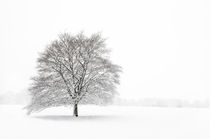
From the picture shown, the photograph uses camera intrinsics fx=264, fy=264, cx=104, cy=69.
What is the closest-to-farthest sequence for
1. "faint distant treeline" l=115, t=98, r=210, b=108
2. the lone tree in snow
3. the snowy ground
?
the snowy ground → the lone tree in snow → "faint distant treeline" l=115, t=98, r=210, b=108

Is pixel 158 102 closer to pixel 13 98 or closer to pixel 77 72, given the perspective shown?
pixel 13 98

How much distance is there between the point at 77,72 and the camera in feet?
94.1

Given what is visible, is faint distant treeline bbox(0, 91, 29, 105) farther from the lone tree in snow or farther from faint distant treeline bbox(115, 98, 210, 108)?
the lone tree in snow

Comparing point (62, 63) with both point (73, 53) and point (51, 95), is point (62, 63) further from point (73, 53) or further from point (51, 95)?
point (51, 95)

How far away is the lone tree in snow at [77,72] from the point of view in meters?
27.7

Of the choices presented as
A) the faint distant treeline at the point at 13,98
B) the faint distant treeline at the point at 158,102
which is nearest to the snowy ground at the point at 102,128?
the faint distant treeline at the point at 158,102

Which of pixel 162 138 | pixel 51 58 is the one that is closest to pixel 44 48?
pixel 51 58

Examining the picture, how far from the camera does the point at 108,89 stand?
93.2ft

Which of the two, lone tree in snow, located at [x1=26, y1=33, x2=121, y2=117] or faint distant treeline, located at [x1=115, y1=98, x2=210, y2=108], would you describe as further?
faint distant treeline, located at [x1=115, y1=98, x2=210, y2=108]

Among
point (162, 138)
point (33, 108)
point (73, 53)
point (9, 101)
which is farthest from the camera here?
point (9, 101)

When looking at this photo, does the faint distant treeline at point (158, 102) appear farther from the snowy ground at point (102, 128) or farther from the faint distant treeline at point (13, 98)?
the snowy ground at point (102, 128)

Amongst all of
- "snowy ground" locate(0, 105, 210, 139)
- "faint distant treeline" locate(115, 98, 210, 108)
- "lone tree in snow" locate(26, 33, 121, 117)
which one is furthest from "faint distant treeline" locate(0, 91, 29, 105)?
"snowy ground" locate(0, 105, 210, 139)

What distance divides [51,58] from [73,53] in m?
2.41

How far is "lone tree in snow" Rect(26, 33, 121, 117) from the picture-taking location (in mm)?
27672
